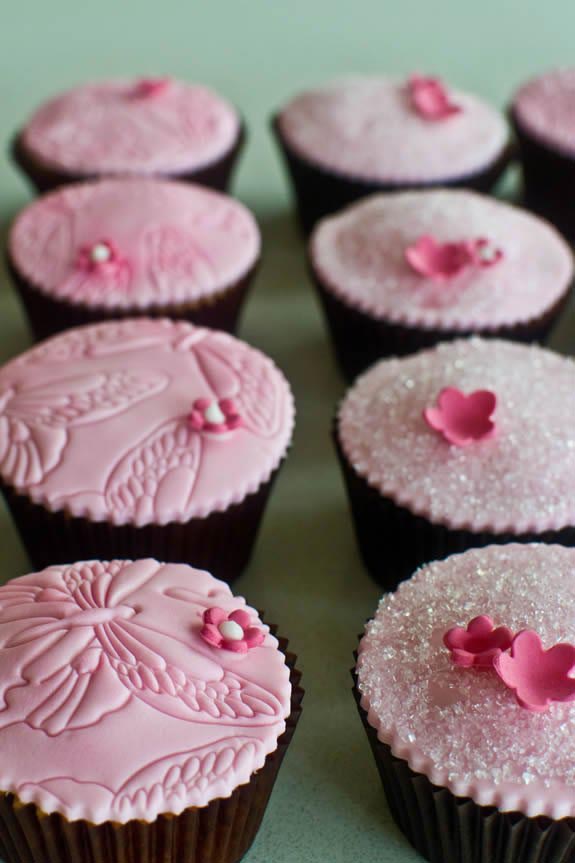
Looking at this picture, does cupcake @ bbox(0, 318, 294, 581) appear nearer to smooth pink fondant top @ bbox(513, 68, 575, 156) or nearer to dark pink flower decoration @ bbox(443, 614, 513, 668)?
dark pink flower decoration @ bbox(443, 614, 513, 668)

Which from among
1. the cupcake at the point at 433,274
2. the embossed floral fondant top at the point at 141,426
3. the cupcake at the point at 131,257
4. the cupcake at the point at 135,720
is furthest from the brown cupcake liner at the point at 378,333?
the cupcake at the point at 135,720

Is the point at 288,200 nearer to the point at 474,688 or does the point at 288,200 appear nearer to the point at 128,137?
the point at 128,137

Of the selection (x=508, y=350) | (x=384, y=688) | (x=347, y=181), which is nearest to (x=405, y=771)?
(x=384, y=688)

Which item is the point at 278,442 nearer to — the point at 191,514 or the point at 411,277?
the point at 191,514

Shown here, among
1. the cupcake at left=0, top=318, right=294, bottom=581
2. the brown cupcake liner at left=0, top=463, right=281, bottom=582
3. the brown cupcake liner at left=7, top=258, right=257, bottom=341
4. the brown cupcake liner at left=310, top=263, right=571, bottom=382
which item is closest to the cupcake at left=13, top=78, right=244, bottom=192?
the brown cupcake liner at left=7, top=258, right=257, bottom=341

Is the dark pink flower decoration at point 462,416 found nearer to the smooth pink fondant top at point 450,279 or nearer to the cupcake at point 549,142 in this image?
the smooth pink fondant top at point 450,279

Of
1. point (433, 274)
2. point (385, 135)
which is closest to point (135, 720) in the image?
point (433, 274)

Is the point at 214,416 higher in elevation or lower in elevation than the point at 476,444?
higher
